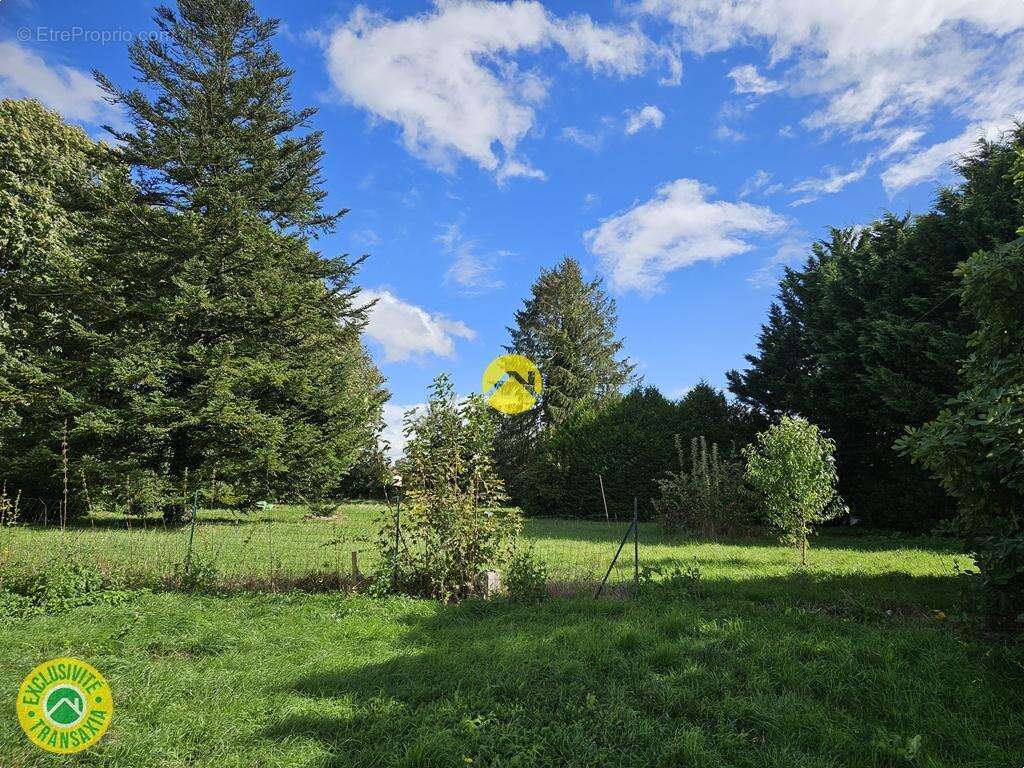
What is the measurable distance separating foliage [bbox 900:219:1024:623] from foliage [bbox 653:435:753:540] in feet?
24.7

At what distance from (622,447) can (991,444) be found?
48.3ft

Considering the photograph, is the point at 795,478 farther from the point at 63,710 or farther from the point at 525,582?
the point at 63,710

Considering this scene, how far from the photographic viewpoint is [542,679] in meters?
3.46

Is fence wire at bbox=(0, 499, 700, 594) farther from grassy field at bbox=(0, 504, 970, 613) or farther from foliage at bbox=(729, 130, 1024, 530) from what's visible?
foliage at bbox=(729, 130, 1024, 530)

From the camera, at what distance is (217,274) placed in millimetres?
13453

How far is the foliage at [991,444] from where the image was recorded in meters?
3.57

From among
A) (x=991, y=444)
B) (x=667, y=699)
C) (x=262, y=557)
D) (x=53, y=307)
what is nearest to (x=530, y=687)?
(x=667, y=699)

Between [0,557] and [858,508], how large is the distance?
17017mm

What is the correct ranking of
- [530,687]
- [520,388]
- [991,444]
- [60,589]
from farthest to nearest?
[520,388]
[60,589]
[991,444]
[530,687]

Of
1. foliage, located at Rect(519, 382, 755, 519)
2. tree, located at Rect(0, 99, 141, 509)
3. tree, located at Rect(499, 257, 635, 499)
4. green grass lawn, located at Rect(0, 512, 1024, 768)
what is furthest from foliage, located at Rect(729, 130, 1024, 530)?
tree, located at Rect(0, 99, 141, 509)

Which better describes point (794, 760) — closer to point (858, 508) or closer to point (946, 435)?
point (946, 435)

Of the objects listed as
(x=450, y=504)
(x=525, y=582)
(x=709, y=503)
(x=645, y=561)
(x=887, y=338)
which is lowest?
(x=645, y=561)

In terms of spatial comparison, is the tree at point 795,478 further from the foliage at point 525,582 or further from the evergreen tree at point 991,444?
the foliage at point 525,582

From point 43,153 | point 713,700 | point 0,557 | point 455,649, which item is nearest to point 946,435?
point 713,700
